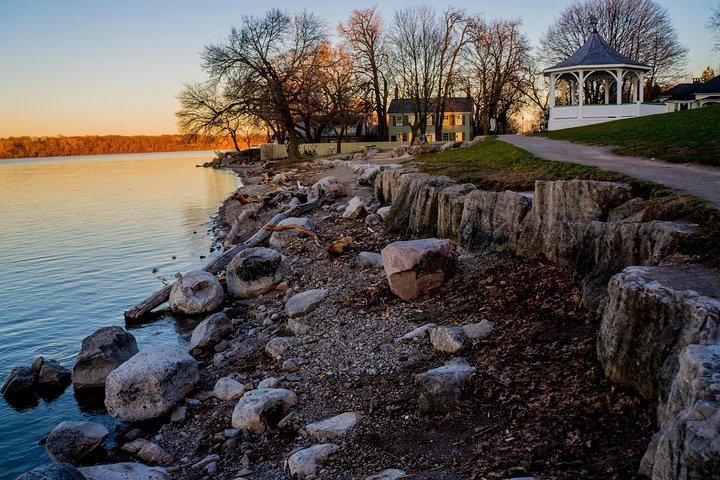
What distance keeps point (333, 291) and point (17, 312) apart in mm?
8347

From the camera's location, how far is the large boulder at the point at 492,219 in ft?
31.2

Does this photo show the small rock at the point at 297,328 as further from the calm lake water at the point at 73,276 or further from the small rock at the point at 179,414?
the calm lake water at the point at 73,276

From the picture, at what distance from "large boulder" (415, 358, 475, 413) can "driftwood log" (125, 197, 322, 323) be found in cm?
847

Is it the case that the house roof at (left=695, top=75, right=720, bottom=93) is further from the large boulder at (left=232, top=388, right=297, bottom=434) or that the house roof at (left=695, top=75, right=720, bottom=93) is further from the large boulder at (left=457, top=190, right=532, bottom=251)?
the large boulder at (left=232, top=388, right=297, bottom=434)

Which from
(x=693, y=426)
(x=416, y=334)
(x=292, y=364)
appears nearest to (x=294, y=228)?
(x=292, y=364)

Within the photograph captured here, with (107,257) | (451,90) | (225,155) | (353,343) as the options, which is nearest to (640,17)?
(451,90)

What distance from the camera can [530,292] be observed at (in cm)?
762

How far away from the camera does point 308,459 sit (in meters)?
5.13

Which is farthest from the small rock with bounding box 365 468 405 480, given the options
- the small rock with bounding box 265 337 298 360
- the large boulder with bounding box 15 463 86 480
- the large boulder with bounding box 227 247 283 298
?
the large boulder with bounding box 227 247 283 298

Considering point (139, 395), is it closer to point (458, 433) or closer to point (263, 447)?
point (263, 447)

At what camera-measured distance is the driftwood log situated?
1223 cm

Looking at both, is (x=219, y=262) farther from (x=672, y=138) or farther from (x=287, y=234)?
(x=672, y=138)

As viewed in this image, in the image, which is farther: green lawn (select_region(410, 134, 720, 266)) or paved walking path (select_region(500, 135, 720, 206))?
paved walking path (select_region(500, 135, 720, 206))

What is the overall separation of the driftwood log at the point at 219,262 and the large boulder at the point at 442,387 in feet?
27.8
